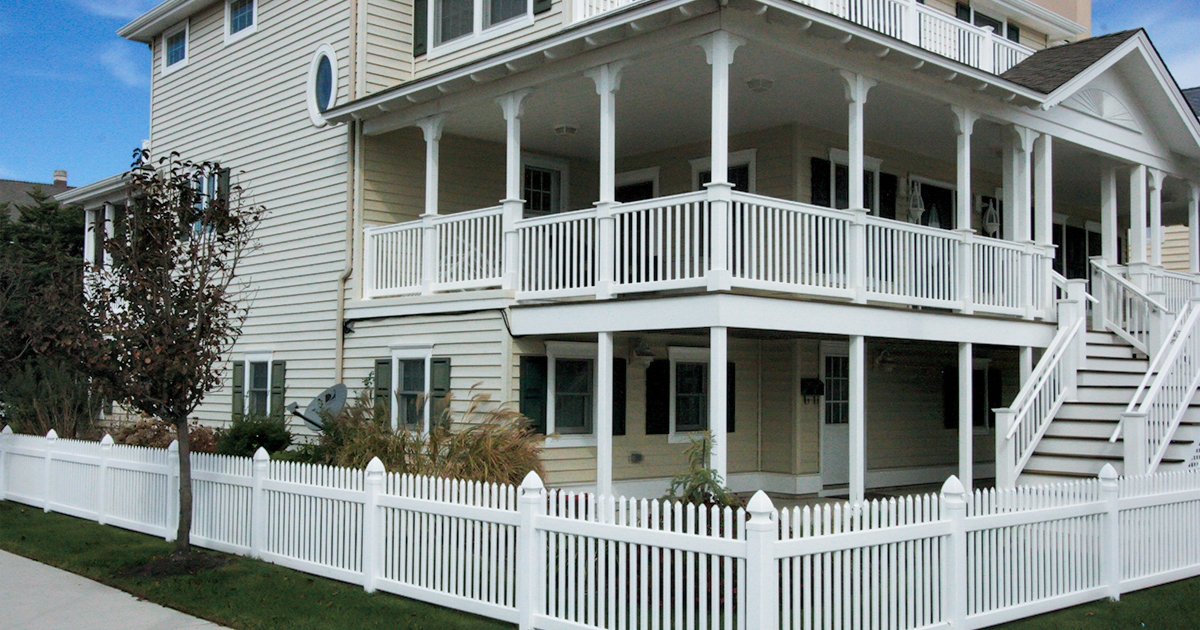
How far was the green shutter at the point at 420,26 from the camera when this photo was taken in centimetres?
1716

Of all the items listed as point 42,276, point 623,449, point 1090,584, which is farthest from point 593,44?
point 42,276

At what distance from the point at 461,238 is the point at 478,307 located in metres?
1.13

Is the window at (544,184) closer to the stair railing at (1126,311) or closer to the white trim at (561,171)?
the white trim at (561,171)

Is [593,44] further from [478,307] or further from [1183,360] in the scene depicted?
[1183,360]

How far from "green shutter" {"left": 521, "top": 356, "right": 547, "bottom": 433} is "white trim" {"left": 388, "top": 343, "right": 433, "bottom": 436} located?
150 centimetres

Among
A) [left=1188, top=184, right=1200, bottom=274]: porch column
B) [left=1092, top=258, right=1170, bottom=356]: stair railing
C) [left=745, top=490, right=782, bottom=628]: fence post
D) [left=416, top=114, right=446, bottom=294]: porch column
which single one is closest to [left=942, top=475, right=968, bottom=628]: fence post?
[left=745, top=490, right=782, bottom=628]: fence post

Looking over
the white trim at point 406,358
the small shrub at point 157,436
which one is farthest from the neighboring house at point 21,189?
the white trim at point 406,358

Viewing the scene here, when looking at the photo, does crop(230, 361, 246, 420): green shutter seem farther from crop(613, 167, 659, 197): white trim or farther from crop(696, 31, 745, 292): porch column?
crop(696, 31, 745, 292): porch column

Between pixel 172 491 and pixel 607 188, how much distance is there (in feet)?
20.4

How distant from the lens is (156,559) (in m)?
11.1

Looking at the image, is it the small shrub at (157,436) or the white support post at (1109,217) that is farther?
the small shrub at (157,436)

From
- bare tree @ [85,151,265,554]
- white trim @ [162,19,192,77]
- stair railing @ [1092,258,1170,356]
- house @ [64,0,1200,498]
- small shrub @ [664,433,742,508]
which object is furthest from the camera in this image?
white trim @ [162,19,192,77]

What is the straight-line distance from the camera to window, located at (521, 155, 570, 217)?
17906 mm

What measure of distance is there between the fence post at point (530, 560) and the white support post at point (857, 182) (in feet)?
18.3
